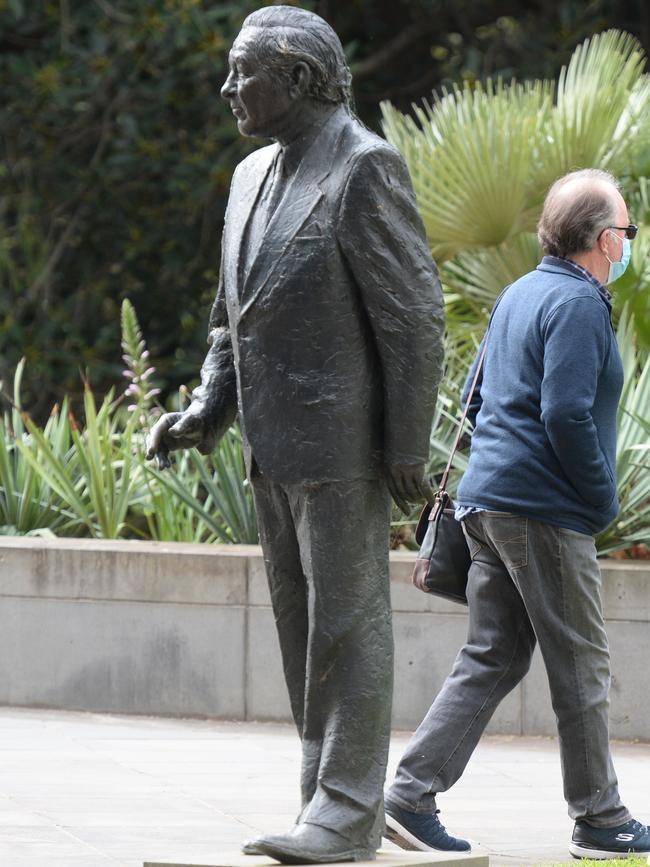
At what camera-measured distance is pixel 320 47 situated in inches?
166

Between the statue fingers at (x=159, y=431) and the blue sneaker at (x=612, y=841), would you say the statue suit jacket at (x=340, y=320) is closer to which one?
the statue fingers at (x=159, y=431)

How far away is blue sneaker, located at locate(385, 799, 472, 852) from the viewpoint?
499cm

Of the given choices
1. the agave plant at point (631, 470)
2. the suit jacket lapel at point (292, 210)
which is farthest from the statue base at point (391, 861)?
the agave plant at point (631, 470)

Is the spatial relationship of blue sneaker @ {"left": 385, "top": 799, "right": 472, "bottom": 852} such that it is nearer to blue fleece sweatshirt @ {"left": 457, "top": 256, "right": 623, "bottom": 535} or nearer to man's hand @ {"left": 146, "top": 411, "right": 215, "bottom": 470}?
blue fleece sweatshirt @ {"left": 457, "top": 256, "right": 623, "bottom": 535}

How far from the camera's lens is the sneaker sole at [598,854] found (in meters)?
4.98

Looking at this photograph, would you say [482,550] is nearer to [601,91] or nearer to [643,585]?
[643,585]

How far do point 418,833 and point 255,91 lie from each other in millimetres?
2241

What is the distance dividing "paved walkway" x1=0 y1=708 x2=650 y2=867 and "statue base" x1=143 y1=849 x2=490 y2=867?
58mm

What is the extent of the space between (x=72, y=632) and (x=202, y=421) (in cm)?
328

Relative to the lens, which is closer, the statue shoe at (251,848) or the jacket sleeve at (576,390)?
the statue shoe at (251,848)

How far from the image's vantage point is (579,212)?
5133 mm

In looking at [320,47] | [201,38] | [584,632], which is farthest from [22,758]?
[201,38]

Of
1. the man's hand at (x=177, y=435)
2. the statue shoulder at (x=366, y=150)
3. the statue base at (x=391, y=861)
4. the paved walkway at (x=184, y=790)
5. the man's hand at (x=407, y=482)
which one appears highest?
the statue shoulder at (x=366, y=150)

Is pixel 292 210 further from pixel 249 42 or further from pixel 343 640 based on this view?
pixel 343 640
